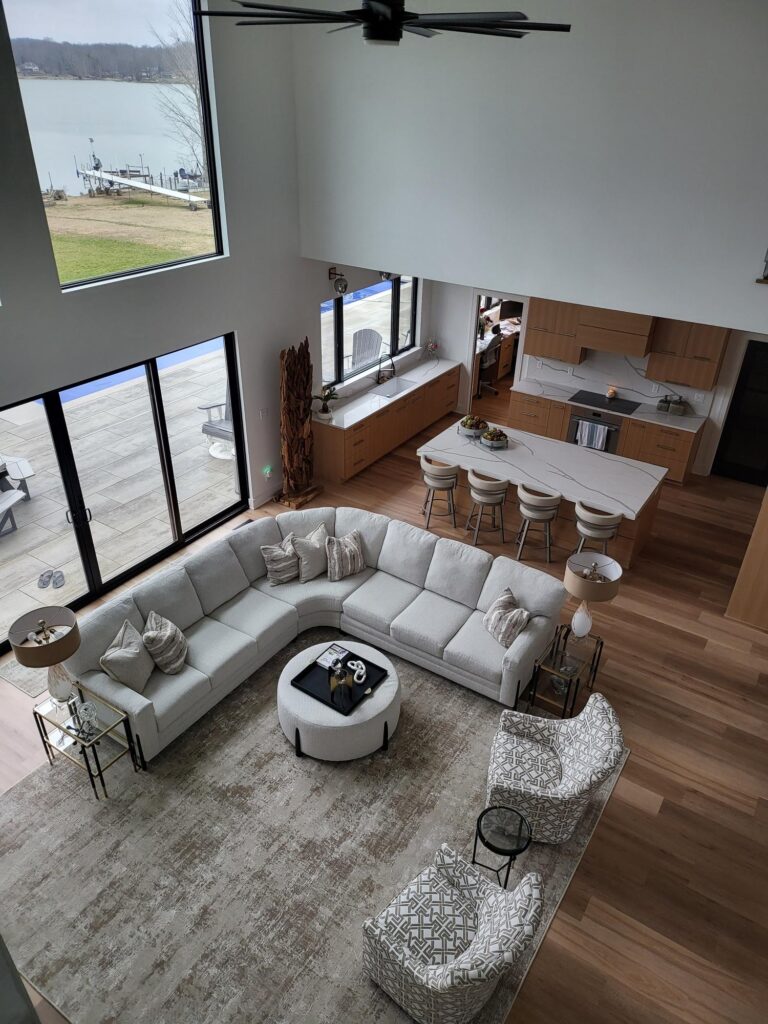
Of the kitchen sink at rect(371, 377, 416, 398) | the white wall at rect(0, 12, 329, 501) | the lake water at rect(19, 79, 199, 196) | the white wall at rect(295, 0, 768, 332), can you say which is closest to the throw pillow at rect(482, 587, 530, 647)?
the white wall at rect(295, 0, 768, 332)

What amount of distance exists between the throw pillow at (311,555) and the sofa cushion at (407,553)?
61 centimetres

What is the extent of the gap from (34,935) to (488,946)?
3.01 m

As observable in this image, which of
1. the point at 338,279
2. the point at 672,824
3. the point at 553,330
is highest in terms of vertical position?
the point at 338,279

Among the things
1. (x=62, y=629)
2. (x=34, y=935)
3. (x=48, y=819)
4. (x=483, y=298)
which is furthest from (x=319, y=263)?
(x=34, y=935)

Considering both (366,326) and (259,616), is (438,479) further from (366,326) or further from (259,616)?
(366,326)

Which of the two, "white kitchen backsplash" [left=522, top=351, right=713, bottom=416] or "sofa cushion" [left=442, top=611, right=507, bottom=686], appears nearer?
"sofa cushion" [left=442, top=611, right=507, bottom=686]

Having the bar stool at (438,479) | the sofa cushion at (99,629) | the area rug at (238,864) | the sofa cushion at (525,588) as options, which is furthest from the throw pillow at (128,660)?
the bar stool at (438,479)

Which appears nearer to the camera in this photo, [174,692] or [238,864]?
[238,864]

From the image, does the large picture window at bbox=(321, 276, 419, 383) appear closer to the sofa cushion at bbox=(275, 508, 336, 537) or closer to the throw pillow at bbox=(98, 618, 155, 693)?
the sofa cushion at bbox=(275, 508, 336, 537)

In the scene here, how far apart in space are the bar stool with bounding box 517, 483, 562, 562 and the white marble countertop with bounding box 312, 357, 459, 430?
276 cm

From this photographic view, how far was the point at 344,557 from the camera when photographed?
24.4ft

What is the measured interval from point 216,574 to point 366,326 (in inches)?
225

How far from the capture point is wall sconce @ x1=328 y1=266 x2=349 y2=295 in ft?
32.2

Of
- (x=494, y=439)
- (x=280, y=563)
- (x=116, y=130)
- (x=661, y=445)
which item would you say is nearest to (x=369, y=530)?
(x=280, y=563)
